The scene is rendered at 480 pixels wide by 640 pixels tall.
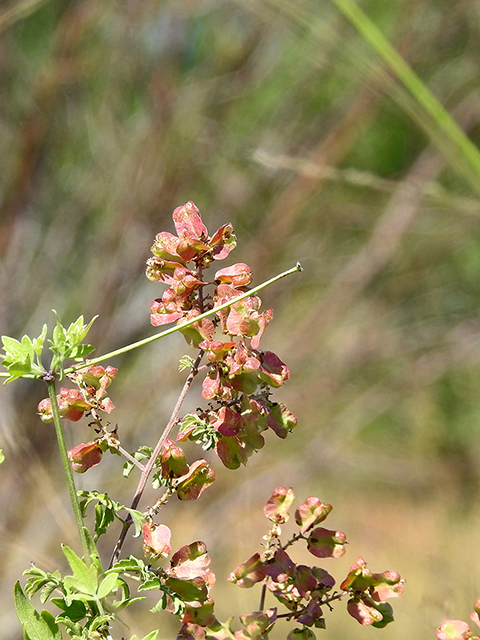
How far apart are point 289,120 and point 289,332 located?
27.3 inches

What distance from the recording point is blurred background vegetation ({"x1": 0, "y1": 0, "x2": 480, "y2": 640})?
1.61m

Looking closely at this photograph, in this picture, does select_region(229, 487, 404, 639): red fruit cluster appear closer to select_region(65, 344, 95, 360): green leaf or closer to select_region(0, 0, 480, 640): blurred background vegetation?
select_region(65, 344, 95, 360): green leaf

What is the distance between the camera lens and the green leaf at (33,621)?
1.01ft

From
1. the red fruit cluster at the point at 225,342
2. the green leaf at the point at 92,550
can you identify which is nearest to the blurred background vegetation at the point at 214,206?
the red fruit cluster at the point at 225,342

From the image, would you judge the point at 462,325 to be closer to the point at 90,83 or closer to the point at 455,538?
the point at 455,538

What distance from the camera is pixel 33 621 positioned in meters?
0.32

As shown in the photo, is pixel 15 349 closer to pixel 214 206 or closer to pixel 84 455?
pixel 84 455

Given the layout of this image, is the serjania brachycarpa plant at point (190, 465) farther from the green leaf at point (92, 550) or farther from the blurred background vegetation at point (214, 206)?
the blurred background vegetation at point (214, 206)

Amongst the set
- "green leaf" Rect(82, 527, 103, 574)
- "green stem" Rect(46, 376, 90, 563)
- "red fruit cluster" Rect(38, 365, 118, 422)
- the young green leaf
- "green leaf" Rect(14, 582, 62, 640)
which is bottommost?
"green leaf" Rect(14, 582, 62, 640)

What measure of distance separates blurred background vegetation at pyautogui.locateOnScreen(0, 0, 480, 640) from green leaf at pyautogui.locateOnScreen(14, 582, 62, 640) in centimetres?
85

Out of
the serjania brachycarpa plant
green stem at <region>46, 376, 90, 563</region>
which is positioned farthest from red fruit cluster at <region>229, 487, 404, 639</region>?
green stem at <region>46, 376, 90, 563</region>

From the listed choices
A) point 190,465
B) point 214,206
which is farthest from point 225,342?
point 214,206

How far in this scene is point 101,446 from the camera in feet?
1.19

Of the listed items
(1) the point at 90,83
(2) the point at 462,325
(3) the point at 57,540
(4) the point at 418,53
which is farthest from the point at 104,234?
(2) the point at 462,325
